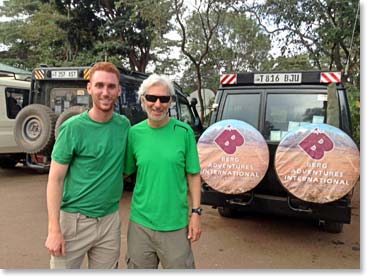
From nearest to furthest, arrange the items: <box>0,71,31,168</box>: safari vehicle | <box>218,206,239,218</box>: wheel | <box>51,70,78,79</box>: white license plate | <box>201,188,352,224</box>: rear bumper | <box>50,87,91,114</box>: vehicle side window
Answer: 1. <box>201,188,352,224</box>: rear bumper
2. <box>218,206,239,218</box>: wheel
3. <box>51,70,78,79</box>: white license plate
4. <box>50,87,91,114</box>: vehicle side window
5. <box>0,71,31,168</box>: safari vehicle

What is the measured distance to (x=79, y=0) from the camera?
14.7 meters

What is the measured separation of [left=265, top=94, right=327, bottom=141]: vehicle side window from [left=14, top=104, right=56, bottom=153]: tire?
3.19 m

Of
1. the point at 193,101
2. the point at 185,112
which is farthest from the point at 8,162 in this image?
the point at 193,101

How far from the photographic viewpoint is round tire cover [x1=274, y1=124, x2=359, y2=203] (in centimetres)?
319

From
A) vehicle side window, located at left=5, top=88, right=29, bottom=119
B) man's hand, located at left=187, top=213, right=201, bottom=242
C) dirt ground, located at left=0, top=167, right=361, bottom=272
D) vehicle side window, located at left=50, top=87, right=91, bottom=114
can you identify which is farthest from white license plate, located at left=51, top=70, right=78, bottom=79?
man's hand, located at left=187, top=213, right=201, bottom=242

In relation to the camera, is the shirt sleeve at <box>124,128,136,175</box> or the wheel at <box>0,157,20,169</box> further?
the wheel at <box>0,157,20,169</box>

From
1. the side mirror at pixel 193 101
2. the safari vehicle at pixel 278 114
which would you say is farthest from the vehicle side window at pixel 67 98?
the safari vehicle at pixel 278 114

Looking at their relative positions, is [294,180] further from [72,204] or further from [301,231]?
[72,204]

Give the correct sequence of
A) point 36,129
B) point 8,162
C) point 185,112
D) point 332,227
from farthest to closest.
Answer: point 8,162, point 185,112, point 36,129, point 332,227

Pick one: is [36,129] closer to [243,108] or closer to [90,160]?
[243,108]

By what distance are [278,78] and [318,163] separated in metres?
1.42

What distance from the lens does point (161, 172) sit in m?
2.06

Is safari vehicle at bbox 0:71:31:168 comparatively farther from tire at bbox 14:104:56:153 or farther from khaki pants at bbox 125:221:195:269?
khaki pants at bbox 125:221:195:269

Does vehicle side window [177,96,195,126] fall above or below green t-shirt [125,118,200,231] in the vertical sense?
above
